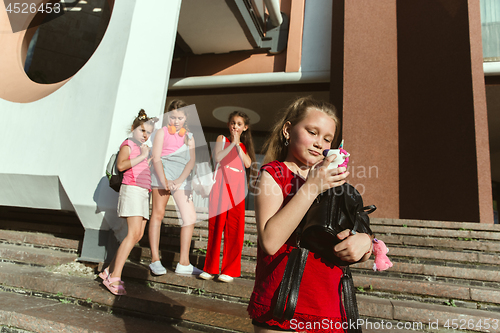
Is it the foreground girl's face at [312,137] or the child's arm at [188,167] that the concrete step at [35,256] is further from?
the foreground girl's face at [312,137]

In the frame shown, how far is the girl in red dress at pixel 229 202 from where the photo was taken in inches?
119

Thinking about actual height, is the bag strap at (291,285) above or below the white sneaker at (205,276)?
above

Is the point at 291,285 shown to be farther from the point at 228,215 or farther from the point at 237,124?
the point at 237,124

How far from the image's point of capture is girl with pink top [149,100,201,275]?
3123 millimetres

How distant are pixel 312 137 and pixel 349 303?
1.99ft

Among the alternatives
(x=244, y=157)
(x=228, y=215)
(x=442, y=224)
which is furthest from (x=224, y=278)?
(x=442, y=224)

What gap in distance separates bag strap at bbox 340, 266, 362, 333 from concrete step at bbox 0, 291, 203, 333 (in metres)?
1.69

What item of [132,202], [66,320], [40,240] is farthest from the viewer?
[40,240]

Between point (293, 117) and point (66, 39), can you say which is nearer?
point (293, 117)

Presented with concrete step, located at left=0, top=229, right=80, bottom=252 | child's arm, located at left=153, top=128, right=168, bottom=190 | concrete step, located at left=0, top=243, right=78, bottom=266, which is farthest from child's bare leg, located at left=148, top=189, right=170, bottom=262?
concrete step, located at left=0, top=229, right=80, bottom=252

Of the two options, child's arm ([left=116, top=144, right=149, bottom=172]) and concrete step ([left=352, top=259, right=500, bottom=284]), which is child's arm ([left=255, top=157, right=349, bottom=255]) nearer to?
child's arm ([left=116, top=144, right=149, bottom=172])

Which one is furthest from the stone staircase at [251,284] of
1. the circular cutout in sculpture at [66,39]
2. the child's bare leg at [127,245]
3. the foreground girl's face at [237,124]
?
the circular cutout in sculpture at [66,39]

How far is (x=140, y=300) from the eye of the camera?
2590mm

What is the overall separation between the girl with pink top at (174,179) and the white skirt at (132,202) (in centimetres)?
15
